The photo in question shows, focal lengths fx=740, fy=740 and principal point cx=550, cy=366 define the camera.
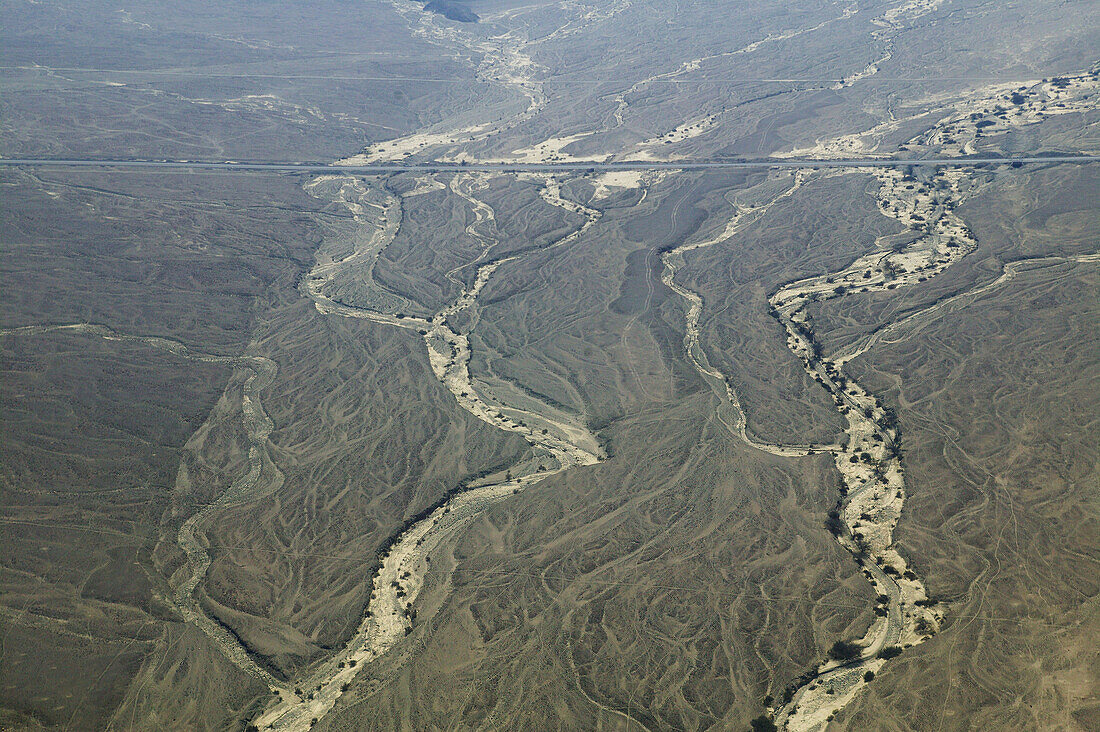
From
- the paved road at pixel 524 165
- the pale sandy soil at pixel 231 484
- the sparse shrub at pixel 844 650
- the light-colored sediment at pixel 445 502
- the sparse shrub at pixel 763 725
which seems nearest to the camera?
the sparse shrub at pixel 763 725

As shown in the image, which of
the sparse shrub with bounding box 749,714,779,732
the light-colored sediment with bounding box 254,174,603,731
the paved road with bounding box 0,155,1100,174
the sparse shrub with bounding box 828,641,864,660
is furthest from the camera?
the paved road with bounding box 0,155,1100,174

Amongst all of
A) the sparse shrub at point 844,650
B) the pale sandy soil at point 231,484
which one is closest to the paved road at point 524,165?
the pale sandy soil at point 231,484

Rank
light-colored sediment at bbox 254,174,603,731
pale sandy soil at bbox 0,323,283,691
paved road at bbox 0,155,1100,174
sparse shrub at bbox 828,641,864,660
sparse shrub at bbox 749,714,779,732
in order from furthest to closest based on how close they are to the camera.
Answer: paved road at bbox 0,155,1100,174 < pale sandy soil at bbox 0,323,283,691 < sparse shrub at bbox 828,641,864,660 < light-colored sediment at bbox 254,174,603,731 < sparse shrub at bbox 749,714,779,732

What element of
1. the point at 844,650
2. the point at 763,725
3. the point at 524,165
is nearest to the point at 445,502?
the point at 763,725

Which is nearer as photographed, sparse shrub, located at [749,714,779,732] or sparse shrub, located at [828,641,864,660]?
sparse shrub, located at [749,714,779,732]

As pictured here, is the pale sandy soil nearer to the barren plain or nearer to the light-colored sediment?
the barren plain

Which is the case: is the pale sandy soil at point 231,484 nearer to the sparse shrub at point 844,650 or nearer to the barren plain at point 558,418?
the barren plain at point 558,418

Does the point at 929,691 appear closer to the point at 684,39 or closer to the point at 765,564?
the point at 765,564

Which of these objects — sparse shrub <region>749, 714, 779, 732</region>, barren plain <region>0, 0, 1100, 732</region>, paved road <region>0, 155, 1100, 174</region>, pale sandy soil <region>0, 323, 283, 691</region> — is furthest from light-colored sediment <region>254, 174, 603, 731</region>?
paved road <region>0, 155, 1100, 174</region>

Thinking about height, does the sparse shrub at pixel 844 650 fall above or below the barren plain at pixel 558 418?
below
